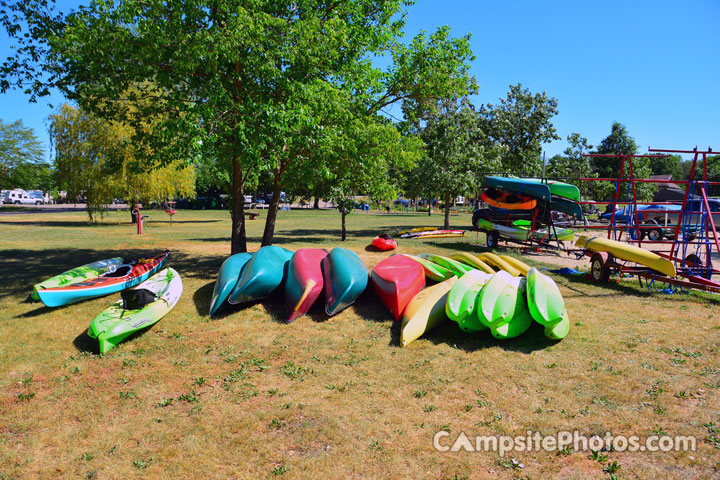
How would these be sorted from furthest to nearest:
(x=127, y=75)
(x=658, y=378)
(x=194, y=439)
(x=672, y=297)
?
(x=127, y=75), (x=672, y=297), (x=658, y=378), (x=194, y=439)

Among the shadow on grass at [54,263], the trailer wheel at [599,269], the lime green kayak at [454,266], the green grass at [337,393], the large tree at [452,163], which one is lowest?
the green grass at [337,393]

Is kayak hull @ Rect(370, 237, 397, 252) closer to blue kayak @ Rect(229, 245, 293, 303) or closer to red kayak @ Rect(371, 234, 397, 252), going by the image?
red kayak @ Rect(371, 234, 397, 252)

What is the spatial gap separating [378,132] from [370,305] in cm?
555

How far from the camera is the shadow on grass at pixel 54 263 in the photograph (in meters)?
10.9

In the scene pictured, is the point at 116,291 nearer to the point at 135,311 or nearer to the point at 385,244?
the point at 135,311

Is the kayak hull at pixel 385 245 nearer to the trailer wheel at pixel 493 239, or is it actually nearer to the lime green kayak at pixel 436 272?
the trailer wheel at pixel 493 239

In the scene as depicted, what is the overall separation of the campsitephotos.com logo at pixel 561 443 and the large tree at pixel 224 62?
7222 mm

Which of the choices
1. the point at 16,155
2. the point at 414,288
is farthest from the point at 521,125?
the point at 16,155

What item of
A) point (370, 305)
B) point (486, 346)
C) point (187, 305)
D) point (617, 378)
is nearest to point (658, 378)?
point (617, 378)

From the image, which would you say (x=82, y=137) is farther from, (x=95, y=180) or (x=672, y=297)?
(x=672, y=297)

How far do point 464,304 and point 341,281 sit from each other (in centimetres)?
257

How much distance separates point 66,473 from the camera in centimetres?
420

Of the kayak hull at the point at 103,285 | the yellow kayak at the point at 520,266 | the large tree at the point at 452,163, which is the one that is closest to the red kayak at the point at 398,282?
the yellow kayak at the point at 520,266

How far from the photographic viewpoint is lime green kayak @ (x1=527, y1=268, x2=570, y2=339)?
6.74 metres
